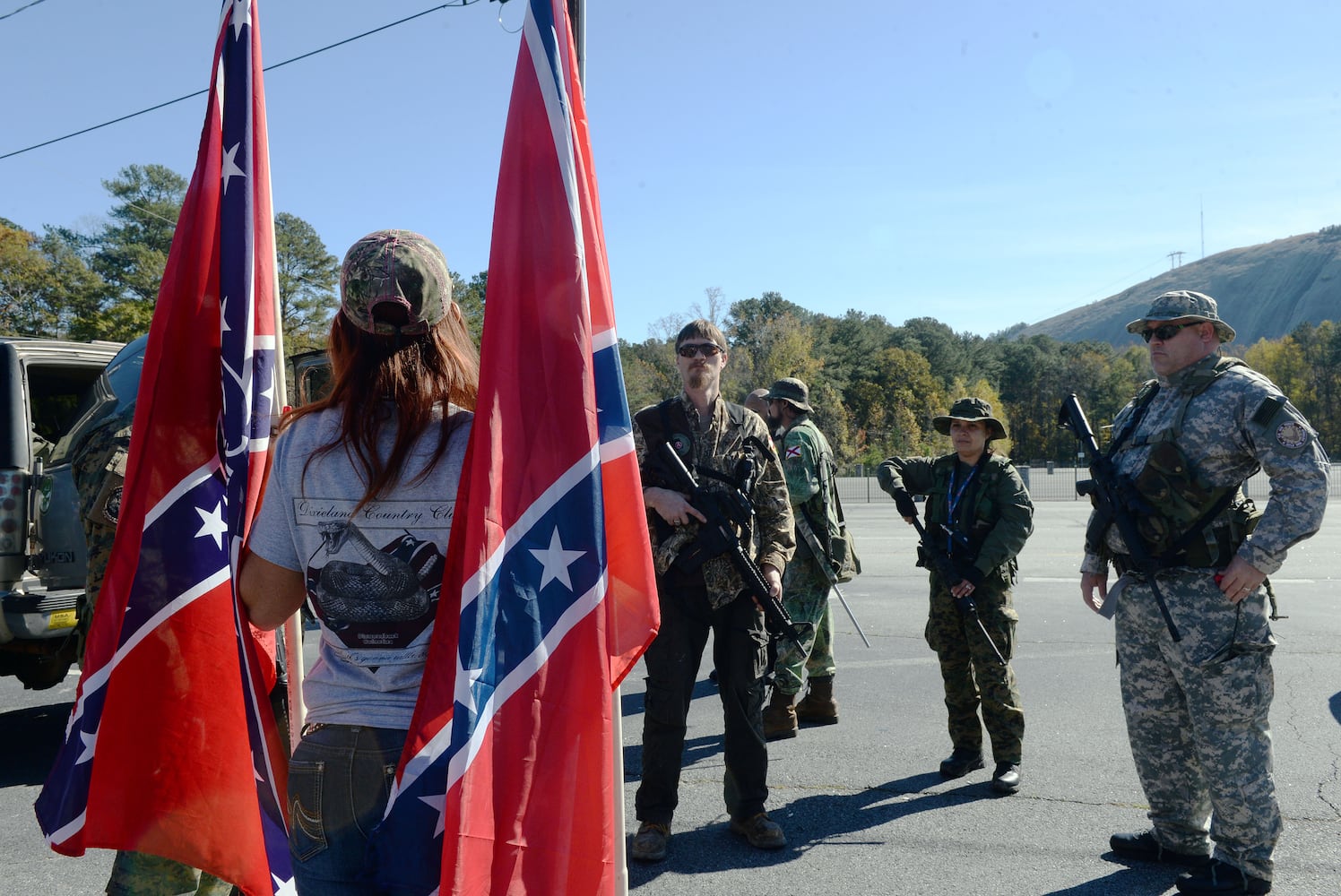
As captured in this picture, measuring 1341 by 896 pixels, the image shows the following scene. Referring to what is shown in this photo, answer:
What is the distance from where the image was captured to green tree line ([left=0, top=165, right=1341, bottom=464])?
41.2m

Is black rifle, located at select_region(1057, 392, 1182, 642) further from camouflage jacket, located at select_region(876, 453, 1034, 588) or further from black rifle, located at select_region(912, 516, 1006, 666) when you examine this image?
black rifle, located at select_region(912, 516, 1006, 666)

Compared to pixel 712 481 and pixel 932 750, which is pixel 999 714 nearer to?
pixel 932 750

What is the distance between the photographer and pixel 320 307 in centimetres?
5191

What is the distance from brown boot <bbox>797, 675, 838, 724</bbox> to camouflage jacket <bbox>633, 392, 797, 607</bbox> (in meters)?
2.12

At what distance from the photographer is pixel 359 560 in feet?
6.10

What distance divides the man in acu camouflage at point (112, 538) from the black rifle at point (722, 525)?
196cm

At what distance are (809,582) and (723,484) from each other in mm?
2104

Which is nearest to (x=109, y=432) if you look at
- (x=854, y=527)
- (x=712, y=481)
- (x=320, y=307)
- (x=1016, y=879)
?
(x=712, y=481)

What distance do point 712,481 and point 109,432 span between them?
7.65ft

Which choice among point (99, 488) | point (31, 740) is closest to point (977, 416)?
point (99, 488)

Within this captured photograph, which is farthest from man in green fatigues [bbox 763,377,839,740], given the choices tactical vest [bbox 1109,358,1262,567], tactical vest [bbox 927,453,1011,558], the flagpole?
the flagpole

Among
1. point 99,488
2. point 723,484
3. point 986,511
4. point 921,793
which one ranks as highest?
point 99,488

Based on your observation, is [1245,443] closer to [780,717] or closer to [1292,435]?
[1292,435]

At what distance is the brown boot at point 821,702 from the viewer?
608 centimetres
